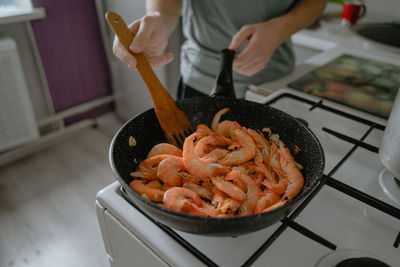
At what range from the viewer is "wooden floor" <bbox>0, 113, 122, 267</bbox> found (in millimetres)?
1411

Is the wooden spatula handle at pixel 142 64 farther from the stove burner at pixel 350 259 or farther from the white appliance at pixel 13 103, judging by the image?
the white appliance at pixel 13 103

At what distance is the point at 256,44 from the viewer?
0.85 metres

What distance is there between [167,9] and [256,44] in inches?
13.0

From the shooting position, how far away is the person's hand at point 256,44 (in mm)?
844

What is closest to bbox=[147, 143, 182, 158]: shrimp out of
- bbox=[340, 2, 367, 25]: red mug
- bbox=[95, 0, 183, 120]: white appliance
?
bbox=[95, 0, 183, 120]: white appliance

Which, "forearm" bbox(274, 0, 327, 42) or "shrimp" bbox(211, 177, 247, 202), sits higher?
"forearm" bbox(274, 0, 327, 42)

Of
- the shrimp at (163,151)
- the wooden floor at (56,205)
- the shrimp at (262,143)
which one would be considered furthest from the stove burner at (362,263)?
the wooden floor at (56,205)

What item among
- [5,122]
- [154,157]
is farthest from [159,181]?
[5,122]

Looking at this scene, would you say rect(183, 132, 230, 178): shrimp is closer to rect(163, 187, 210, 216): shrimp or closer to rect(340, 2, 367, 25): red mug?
rect(163, 187, 210, 216): shrimp

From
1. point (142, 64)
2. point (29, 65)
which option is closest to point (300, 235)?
point (142, 64)

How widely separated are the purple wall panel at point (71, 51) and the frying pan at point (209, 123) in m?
1.66

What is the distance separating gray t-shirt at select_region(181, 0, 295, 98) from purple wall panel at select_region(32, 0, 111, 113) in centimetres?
123

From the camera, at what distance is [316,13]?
1.04 metres

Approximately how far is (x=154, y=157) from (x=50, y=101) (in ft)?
5.92
